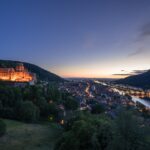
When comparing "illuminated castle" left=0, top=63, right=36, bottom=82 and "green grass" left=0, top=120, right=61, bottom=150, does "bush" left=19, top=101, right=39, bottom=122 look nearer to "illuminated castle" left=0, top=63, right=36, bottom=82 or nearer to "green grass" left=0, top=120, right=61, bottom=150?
"green grass" left=0, top=120, right=61, bottom=150

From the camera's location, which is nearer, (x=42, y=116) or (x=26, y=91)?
(x=42, y=116)

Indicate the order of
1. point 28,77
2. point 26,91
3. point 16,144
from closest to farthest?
point 16,144
point 26,91
point 28,77

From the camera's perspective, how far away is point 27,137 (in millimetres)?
35250

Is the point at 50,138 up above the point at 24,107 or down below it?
below

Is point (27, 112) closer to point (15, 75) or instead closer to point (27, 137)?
point (27, 137)

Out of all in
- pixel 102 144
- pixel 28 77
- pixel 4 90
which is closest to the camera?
pixel 102 144

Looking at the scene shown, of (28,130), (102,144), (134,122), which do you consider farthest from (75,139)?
(28,130)

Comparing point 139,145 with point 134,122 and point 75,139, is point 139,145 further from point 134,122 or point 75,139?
point 75,139

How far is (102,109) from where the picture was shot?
61031mm

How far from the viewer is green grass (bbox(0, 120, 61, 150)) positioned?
30422 mm

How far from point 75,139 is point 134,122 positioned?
11.9 metres

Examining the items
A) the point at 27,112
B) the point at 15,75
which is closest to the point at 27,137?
the point at 27,112

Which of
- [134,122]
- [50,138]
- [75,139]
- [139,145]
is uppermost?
[134,122]

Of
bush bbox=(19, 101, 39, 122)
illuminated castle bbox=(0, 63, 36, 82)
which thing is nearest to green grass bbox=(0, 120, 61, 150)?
bush bbox=(19, 101, 39, 122)
